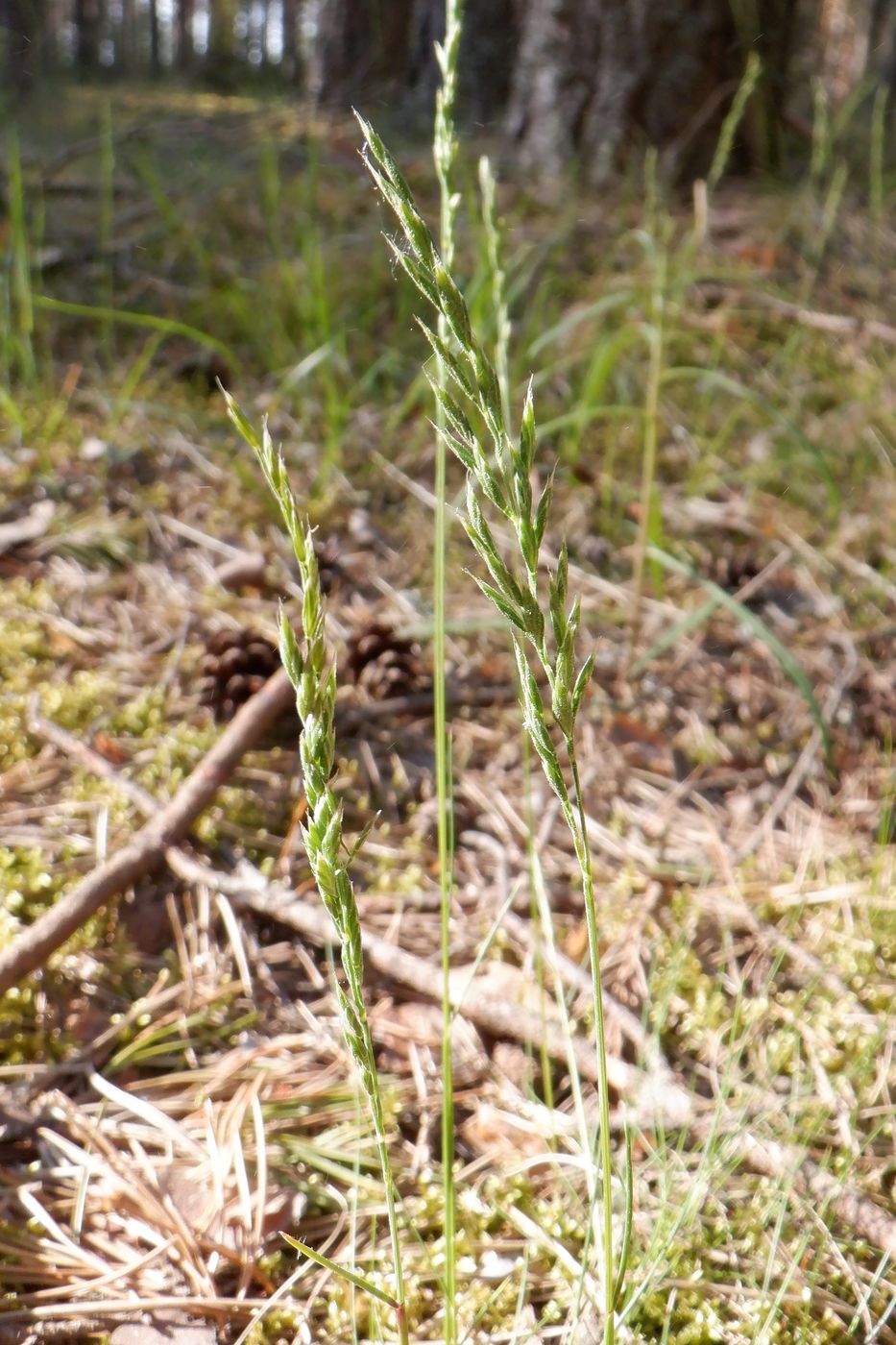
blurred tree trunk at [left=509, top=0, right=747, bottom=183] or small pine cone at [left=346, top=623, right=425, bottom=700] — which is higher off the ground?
blurred tree trunk at [left=509, top=0, right=747, bottom=183]

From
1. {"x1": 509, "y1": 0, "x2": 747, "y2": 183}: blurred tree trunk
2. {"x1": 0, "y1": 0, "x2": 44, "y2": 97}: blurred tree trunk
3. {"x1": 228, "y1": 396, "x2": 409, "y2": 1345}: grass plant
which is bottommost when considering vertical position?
{"x1": 228, "y1": 396, "x2": 409, "y2": 1345}: grass plant

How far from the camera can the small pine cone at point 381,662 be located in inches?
67.5

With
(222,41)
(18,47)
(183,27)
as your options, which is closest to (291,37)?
(222,41)

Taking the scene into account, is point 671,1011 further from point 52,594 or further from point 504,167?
point 504,167

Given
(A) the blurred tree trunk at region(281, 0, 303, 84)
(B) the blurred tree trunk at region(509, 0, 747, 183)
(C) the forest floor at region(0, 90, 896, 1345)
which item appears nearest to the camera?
(C) the forest floor at region(0, 90, 896, 1345)

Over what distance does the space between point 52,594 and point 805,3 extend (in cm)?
401

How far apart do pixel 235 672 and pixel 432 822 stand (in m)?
0.43

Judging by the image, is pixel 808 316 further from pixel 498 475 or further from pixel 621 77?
pixel 498 475

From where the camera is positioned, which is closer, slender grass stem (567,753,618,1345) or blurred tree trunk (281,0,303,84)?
slender grass stem (567,753,618,1345)

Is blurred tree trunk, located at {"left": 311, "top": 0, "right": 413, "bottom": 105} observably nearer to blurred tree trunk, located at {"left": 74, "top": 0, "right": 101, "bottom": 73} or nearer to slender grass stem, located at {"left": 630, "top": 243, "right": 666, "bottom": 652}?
slender grass stem, located at {"left": 630, "top": 243, "right": 666, "bottom": 652}

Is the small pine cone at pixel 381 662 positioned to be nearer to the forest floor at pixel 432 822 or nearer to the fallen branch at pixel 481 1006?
the forest floor at pixel 432 822

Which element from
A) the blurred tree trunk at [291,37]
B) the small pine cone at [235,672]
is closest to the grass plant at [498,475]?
the small pine cone at [235,672]

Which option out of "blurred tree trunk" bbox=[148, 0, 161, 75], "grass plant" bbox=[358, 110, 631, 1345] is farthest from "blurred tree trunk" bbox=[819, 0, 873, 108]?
"blurred tree trunk" bbox=[148, 0, 161, 75]

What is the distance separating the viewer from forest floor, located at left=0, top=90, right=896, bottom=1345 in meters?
0.93
